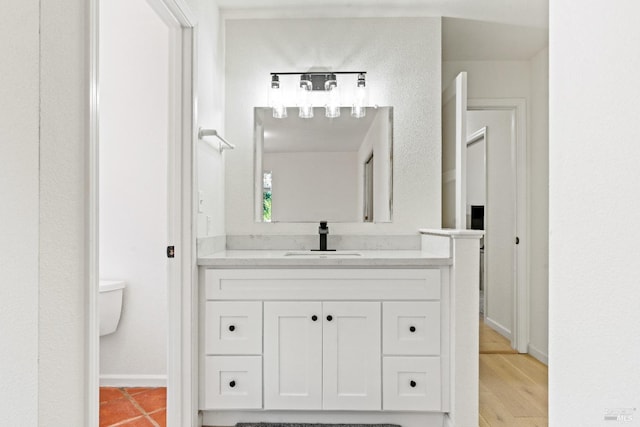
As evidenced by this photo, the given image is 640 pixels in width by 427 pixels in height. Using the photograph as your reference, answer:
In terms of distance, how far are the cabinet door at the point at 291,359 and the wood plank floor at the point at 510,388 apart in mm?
951

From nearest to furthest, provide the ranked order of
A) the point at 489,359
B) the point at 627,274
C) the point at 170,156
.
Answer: the point at 627,274
the point at 170,156
the point at 489,359

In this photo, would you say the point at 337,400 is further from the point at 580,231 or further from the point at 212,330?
the point at 580,231

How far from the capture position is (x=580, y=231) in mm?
581

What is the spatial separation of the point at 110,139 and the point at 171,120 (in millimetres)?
948

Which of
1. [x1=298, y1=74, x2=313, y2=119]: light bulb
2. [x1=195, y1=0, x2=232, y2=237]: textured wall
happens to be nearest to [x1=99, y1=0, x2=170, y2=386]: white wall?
[x1=195, y1=0, x2=232, y2=237]: textured wall

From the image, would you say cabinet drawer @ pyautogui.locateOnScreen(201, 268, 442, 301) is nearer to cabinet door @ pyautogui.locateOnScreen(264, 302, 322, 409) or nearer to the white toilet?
cabinet door @ pyautogui.locateOnScreen(264, 302, 322, 409)

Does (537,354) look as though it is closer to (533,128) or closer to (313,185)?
(533,128)

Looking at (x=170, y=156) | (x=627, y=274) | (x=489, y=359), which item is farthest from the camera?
(x=489, y=359)

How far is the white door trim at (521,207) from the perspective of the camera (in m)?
3.51

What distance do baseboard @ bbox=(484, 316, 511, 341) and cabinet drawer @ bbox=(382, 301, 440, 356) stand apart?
2.08 metres

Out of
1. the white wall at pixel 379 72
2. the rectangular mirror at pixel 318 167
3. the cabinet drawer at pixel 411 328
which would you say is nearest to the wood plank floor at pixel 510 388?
the cabinet drawer at pixel 411 328

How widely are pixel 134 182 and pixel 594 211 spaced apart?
2.71m

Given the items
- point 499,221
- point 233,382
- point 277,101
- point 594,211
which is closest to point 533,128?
point 499,221

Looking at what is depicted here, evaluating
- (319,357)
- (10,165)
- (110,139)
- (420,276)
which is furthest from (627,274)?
(110,139)
